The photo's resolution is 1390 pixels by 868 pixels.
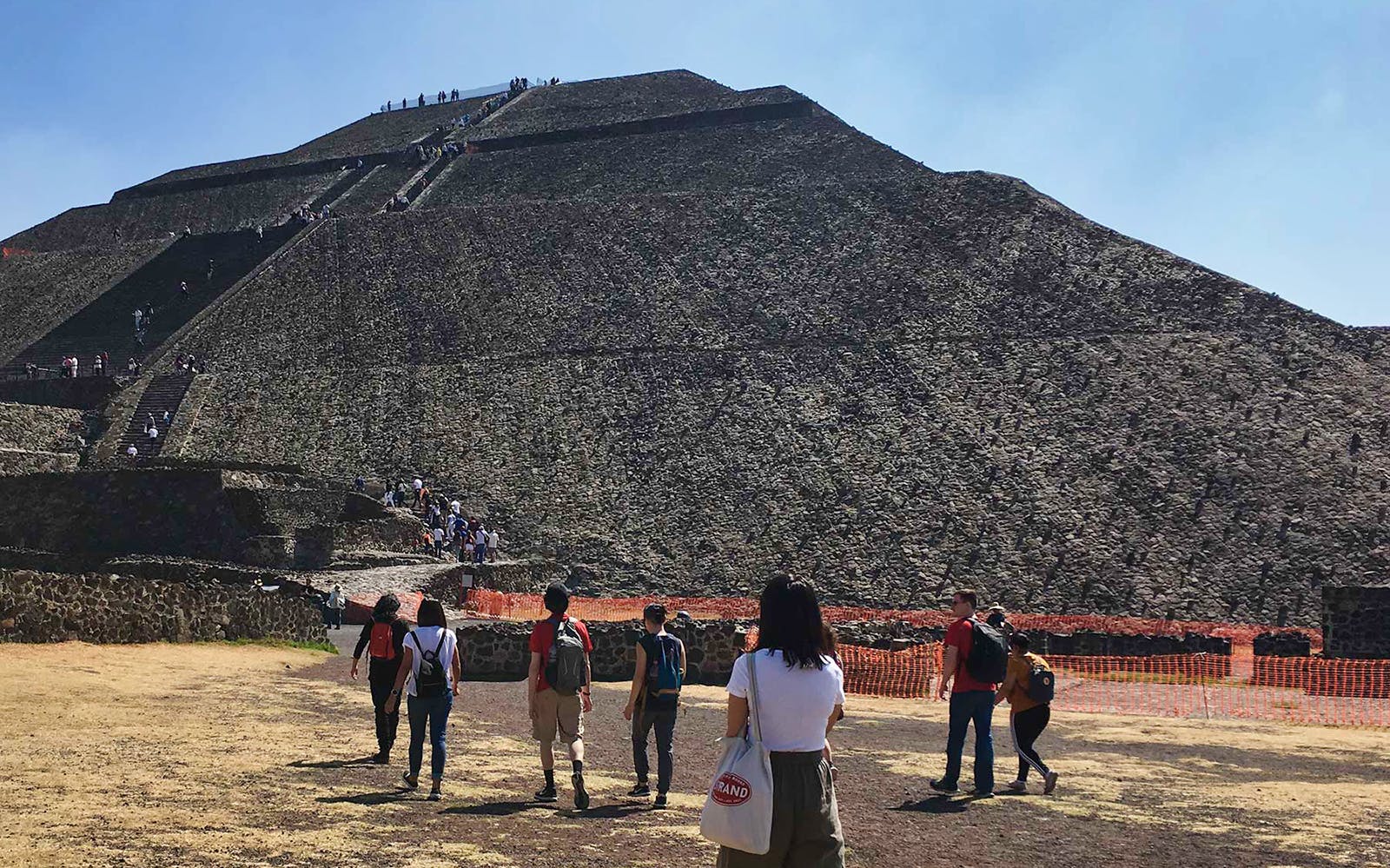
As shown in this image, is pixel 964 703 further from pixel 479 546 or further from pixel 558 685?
pixel 479 546

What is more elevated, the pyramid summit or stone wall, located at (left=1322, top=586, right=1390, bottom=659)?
the pyramid summit

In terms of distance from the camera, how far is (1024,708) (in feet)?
36.2

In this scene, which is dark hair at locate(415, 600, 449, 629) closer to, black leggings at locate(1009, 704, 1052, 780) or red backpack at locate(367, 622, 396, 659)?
red backpack at locate(367, 622, 396, 659)

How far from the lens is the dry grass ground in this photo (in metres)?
8.02

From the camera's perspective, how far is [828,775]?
18.2 ft

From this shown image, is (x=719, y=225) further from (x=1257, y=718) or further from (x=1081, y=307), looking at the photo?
(x=1257, y=718)

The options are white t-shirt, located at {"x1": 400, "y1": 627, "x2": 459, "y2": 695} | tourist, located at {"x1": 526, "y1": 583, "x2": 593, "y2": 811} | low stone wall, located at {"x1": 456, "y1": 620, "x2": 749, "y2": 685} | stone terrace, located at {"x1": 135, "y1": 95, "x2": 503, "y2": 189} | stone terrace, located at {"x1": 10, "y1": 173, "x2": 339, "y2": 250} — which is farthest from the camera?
stone terrace, located at {"x1": 135, "y1": 95, "x2": 503, "y2": 189}

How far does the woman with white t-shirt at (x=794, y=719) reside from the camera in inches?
213

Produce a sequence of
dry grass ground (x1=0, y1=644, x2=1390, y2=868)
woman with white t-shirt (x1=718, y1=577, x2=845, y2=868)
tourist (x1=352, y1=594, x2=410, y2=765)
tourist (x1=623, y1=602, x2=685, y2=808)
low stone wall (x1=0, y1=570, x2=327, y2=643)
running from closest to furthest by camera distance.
Result: woman with white t-shirt (x1=718, y1=577, x2=845, y2=868), dry grass ground (x1=0, y1=644, x2=1390, y2=868), tourist (x1=623, y1=602, x2=685, y2=808), tourist (x1=352, y1=594, x2=410, y2=765), low stone wall (x1=0, y1=570, x2=327, y2=643)

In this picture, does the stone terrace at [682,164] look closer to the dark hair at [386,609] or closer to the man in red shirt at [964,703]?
the man in red shirt at [964,703]

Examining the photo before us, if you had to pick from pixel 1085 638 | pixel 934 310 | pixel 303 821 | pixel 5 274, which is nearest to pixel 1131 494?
pixel 1085 638

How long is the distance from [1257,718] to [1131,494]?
1474cm

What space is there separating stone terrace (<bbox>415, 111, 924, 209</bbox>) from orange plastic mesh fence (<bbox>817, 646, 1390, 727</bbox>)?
32735mm

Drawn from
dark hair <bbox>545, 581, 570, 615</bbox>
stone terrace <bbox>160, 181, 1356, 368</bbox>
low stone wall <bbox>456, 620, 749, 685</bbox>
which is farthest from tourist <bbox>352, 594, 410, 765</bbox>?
stone terrace <bbox>160, 181, 1356, 368</bbox>
